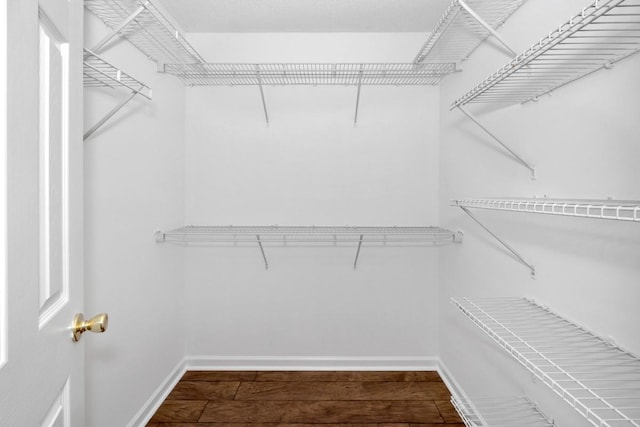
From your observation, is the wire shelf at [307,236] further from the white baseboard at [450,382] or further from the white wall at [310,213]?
the white baseboard at [450,382]

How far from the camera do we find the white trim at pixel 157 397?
73.0 inches

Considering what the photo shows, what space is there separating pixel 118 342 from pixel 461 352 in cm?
179

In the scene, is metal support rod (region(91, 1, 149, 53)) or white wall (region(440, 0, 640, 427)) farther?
metal support rod (region(91, 1, 149, 53))

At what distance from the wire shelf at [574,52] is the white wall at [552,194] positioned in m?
0.04

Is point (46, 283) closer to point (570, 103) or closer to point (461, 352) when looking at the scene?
point (570, 103)

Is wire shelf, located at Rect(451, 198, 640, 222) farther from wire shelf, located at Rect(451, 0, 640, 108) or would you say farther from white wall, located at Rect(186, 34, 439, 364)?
white wall, located at Rect(186, 34, 439, 364)

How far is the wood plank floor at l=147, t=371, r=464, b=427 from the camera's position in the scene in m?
1.91

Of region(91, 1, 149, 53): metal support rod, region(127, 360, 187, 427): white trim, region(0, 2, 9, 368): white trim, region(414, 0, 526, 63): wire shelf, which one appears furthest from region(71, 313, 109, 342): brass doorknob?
region(414, 0, 526, 63): wire shelf

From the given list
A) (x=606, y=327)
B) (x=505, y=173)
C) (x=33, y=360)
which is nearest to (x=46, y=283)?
(x=33, y=360)

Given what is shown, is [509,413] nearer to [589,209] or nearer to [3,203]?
[589,209]

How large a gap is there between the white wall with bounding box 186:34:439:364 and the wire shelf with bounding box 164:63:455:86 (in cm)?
9

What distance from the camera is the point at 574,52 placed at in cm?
112

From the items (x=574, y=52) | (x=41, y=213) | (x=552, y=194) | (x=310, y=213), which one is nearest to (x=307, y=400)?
(x=310, y=213)

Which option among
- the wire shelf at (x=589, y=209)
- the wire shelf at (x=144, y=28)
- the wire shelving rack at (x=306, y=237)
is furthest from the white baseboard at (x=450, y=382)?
the wire shelf at (x=144, y=28)
